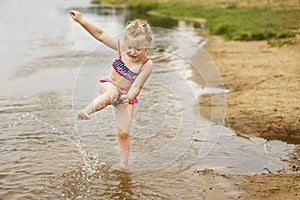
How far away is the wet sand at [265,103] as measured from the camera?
16.1 ft

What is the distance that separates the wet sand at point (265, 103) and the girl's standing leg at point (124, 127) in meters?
1.18

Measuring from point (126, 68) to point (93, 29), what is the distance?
0.52 m

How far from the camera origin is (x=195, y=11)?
32281 mm

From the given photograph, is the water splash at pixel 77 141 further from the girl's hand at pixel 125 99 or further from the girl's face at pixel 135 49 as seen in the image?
the girl's face at pixel 135 49

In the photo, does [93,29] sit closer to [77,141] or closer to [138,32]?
[138,32]

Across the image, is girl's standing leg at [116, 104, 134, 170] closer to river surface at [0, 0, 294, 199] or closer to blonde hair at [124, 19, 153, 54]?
river surface at [0, 0, 294, 199]

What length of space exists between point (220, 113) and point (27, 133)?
3.23 metres

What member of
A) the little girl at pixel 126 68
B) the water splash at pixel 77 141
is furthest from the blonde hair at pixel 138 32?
the water splash at pixel 77 141

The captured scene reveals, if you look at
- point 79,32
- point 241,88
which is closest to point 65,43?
point 79,32

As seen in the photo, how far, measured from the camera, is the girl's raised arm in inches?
183

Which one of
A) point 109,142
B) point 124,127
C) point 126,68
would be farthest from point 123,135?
point 109,142

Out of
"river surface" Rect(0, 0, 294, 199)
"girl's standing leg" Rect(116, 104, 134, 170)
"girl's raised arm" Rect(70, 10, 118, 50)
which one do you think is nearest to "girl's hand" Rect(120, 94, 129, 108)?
"girl's standing leg" Rect(116, 104, 134, 170)

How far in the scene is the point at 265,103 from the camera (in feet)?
26.6

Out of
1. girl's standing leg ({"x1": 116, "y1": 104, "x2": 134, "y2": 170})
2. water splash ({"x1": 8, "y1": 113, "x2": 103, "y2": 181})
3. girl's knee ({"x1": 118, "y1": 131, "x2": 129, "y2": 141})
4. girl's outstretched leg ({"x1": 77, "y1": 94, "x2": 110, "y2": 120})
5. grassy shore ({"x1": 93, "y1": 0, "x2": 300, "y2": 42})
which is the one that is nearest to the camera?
girl's outstretched leg ({"x1": 77, "y1": 94, "x2": 110, "y2": 120})
